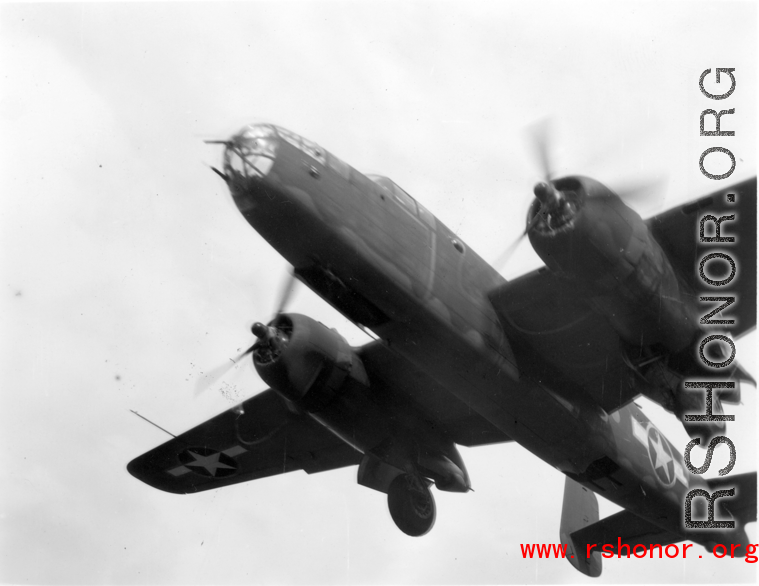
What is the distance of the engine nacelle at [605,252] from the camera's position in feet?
27.5

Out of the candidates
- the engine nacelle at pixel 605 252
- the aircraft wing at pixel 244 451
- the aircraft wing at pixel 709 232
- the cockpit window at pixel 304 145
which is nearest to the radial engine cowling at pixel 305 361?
the aircraft wing at pixel 244 451

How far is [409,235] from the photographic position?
9188 mm

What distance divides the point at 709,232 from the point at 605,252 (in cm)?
177

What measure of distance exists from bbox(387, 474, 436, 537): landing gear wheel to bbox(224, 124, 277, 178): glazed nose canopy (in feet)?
20.8

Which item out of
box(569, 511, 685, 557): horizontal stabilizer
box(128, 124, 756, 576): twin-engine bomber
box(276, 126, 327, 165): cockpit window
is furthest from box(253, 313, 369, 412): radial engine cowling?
box(569, 511, 685, 557): horizontal stabilizer

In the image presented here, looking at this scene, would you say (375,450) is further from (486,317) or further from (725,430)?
(725,430)

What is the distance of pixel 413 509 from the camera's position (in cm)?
1271

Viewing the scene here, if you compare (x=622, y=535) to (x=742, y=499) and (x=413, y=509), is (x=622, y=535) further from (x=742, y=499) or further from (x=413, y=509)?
(x=413, y=509)

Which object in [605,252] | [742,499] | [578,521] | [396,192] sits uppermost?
[396,192]

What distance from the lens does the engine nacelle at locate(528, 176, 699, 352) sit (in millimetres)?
8375

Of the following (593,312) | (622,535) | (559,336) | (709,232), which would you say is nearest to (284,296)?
(559,336)

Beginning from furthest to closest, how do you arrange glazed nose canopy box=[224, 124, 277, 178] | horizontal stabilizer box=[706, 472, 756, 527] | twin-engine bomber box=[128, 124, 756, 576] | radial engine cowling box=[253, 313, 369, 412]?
horizontal stabilizer box=[706, 472, 756, 527] → radial engine cowling box=[253, 313, 369, 412] → twin-engine bomber box=[128, 124, 756, 576] → glazed nose canopy box=[224, 124, 277, 178]

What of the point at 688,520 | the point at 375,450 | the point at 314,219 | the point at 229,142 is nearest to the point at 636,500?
the point at 688,520

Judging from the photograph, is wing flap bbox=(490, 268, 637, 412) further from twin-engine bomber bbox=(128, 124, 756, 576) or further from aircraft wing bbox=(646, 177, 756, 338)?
aircraft wing bbox=(646, 177, 756, 338)
